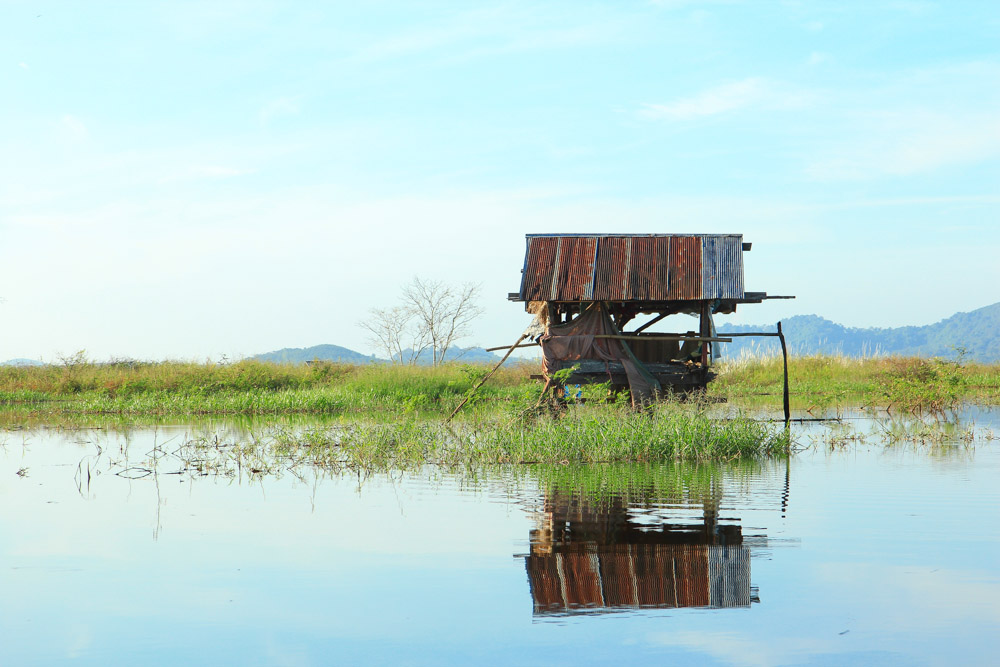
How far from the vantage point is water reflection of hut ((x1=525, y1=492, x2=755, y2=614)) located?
6.67 meters

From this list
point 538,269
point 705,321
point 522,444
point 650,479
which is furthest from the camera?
point 538,269

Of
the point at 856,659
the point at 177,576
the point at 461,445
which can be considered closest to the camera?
the point at 856,659

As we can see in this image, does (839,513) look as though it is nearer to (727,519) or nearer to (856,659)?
(727,519)

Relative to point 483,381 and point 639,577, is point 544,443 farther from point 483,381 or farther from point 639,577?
point 639,577

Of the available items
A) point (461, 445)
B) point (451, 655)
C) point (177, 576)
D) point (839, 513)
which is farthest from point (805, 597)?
point (461, 445)

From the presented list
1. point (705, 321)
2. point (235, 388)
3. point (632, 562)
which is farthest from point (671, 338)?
point (235, 388)

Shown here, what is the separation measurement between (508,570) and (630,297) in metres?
11.9

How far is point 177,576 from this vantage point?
7602 millimetres

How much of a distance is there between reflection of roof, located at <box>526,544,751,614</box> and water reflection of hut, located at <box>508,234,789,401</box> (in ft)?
34.5

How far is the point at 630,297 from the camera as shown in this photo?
1884 cm

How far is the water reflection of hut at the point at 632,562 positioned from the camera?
667 cm

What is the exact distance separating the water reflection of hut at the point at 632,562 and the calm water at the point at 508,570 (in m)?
0.03

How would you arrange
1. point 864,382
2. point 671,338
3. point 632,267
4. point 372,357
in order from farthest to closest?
point 372,357 < point 864,382 < point 632,267 < point 671,338

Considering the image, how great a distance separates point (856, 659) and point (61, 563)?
22.0ft
